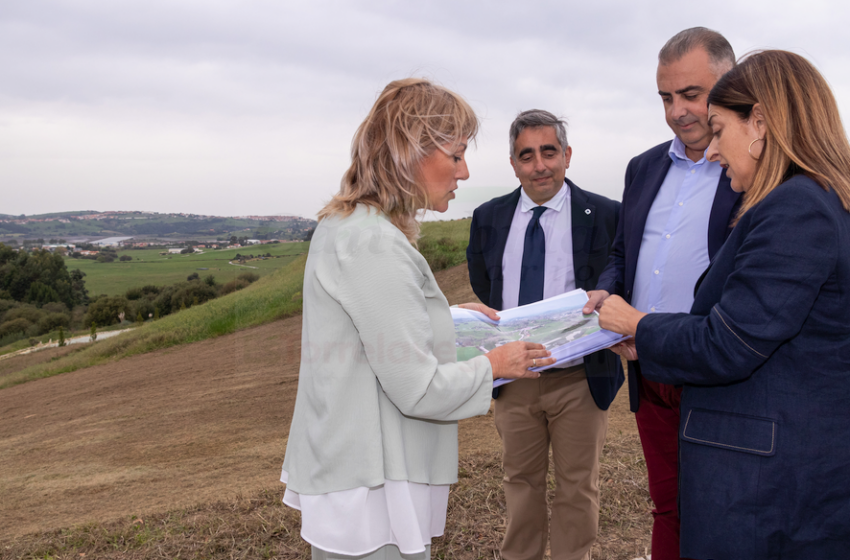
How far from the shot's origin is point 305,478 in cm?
166

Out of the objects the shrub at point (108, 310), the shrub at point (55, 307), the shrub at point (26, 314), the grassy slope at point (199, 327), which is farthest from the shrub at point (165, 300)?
the shrub at point (26, 314)

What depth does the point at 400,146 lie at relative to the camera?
168 cm

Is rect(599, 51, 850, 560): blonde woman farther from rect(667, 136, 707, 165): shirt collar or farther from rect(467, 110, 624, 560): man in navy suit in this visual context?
rect(467, 110, 624, 560): man in navy suit

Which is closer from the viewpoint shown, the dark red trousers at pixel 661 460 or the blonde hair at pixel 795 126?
the blonde hair at pixel 795 126

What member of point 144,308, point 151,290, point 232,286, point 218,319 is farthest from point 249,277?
point 151,290

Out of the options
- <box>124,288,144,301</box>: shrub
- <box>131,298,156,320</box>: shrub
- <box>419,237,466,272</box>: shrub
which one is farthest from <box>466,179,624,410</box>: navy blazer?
<box>124,288,144,301</box>: shrub

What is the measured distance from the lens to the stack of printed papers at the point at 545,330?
7.34ft

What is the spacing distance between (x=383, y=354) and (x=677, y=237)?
1.74m

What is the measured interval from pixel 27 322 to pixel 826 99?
107 feet

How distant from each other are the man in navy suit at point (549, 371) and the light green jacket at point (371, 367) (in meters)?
1.61

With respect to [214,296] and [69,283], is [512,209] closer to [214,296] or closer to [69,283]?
[214,296]

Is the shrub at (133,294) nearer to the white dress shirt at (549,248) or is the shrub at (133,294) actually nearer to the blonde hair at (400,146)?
the white dress shirt at (549,248)

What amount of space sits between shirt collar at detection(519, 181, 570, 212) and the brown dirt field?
2.28 m

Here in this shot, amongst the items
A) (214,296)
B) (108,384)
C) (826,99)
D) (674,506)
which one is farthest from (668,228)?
(214,296)
